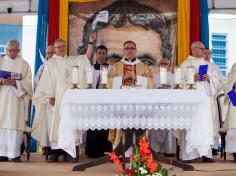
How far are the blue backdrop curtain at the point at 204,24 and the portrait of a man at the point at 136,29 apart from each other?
524 millimetres

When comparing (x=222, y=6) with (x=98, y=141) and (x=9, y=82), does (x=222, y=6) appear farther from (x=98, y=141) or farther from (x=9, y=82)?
(x=9, y=82)

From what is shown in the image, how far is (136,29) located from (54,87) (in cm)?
276

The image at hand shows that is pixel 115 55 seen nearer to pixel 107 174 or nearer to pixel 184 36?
pixel 184 36

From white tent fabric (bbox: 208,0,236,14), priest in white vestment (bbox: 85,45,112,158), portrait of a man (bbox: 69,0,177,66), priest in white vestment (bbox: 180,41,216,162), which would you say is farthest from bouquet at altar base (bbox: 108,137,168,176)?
white tent fabric (bbox: 208,0,236,14)

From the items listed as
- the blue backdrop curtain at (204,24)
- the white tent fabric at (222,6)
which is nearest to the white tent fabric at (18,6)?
the blue backdrop curtain at (204,24)

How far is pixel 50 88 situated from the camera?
6723 millimetres

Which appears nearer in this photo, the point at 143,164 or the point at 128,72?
the point at 143,164

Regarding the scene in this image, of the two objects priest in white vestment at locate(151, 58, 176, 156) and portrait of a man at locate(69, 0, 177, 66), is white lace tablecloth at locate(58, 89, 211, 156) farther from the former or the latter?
portrait of a man at locate(69, 0, 177, 66)

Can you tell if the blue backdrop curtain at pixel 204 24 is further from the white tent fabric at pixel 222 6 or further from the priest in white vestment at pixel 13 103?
the priest in white vestment at pixel 13 103

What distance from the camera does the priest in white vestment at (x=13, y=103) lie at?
6742 mm

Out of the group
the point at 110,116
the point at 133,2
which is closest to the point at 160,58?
the point at 133,2

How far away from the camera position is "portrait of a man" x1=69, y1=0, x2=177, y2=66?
8734 millimetres

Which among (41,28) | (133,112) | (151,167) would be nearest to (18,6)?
(41,28)

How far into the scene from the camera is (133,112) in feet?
16.6
